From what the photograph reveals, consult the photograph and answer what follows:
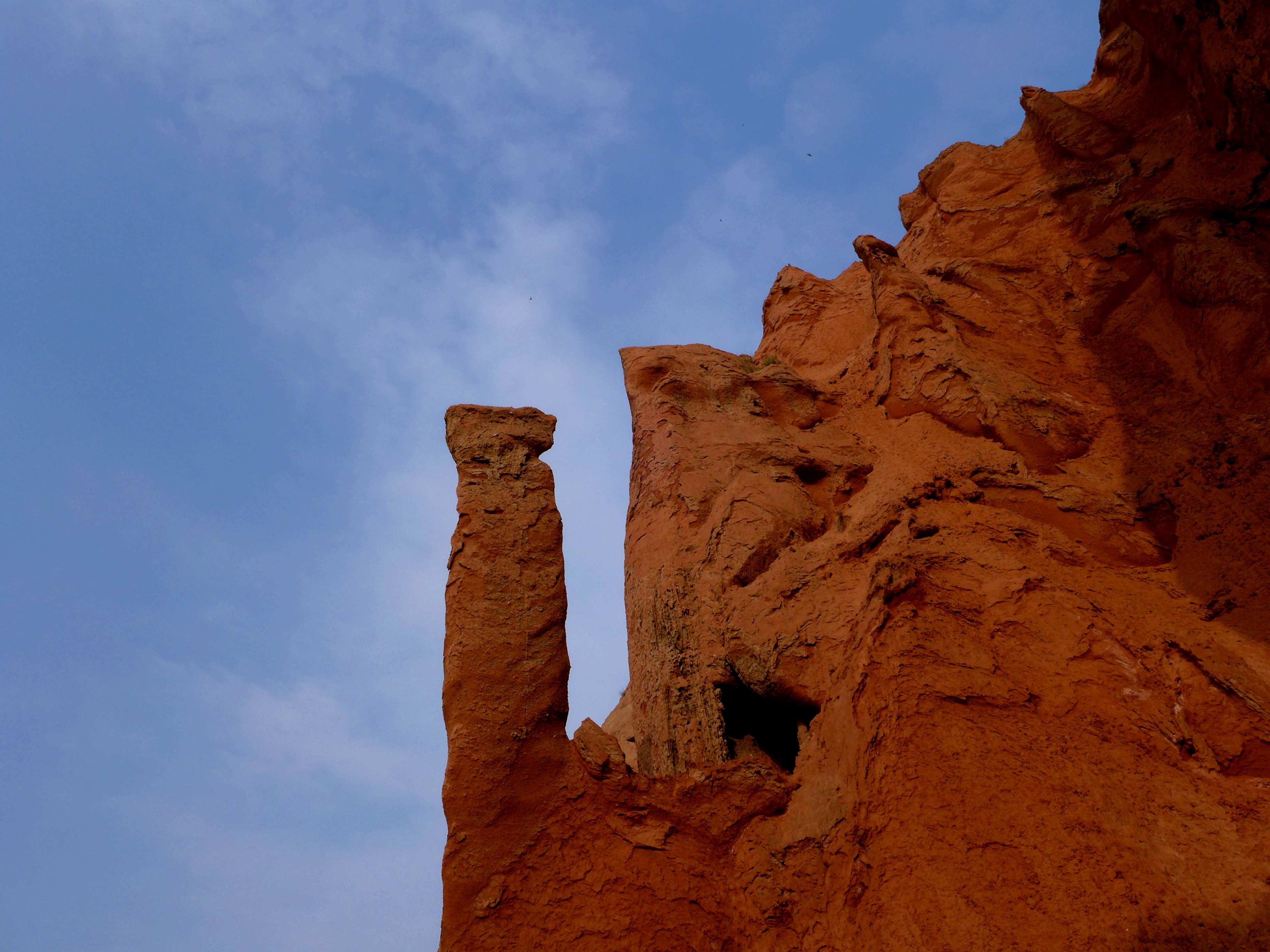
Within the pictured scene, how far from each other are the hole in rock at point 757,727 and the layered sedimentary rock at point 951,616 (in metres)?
0.03

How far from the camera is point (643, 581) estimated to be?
8906 mm

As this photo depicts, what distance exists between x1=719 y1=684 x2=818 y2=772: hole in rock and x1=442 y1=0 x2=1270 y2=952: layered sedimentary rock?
31mm

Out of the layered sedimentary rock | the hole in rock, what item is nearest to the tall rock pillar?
the layered sedimentary rock

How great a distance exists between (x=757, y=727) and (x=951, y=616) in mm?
2133

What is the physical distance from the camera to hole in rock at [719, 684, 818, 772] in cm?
740

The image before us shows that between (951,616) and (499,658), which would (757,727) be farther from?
(499,658)

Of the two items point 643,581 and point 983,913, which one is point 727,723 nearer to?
point 643,581

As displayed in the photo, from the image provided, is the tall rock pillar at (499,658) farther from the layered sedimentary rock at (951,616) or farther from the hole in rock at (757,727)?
the hole in rock at (757,727)

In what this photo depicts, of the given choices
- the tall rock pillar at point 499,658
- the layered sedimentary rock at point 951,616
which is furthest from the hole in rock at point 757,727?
the tall rock pillar at point 499,658

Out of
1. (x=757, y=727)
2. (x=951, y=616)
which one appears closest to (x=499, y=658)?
(x=757, y=727)

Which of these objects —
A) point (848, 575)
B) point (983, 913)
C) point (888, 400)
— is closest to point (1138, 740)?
point (983, 913)

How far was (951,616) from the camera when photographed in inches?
255

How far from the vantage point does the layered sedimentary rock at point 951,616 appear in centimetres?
527

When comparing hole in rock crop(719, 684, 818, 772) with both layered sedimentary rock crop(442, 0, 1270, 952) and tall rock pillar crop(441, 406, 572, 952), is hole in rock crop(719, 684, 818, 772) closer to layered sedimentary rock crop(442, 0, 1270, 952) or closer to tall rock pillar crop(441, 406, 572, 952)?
layered sedimentary rock crop(442, 0, 1270, 952)
